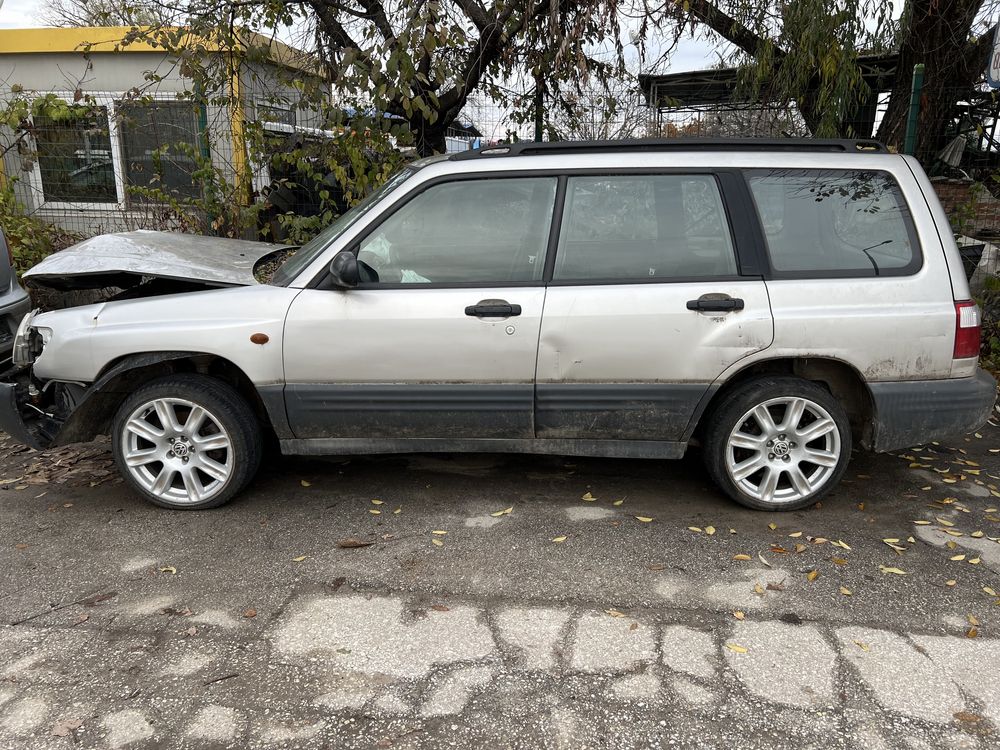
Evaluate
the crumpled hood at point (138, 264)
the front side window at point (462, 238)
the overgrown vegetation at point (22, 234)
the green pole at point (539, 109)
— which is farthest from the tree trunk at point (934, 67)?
the overgrown vegetation at point (22, 234)

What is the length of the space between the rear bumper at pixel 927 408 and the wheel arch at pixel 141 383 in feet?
9.61

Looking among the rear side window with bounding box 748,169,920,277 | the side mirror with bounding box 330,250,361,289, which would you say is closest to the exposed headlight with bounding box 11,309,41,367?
the side mirror with bounding box 330,250,361,289

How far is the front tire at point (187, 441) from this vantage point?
3713 mm

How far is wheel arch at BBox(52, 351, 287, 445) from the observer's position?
144 inches

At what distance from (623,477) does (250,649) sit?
7.44 ft

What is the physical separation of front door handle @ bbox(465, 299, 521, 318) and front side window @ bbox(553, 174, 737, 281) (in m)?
0.27

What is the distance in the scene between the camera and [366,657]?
2.68m

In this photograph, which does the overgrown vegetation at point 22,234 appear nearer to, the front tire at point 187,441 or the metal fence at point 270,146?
the metal fence at point 270,146

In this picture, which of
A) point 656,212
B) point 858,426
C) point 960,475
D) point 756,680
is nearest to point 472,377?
point 656,212

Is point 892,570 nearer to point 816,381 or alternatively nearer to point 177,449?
point 816,381

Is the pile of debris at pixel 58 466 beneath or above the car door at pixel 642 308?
beneath

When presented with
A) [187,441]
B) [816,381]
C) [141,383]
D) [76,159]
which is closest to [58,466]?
[141,383]

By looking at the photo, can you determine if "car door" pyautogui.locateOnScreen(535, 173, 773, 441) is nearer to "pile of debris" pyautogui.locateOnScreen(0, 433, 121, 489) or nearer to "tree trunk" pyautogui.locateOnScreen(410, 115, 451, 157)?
"pile of debris" pyautogui.locateOnScreen(0, 433, 121, 489)

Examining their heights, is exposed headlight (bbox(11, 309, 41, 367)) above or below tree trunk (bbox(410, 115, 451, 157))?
below
